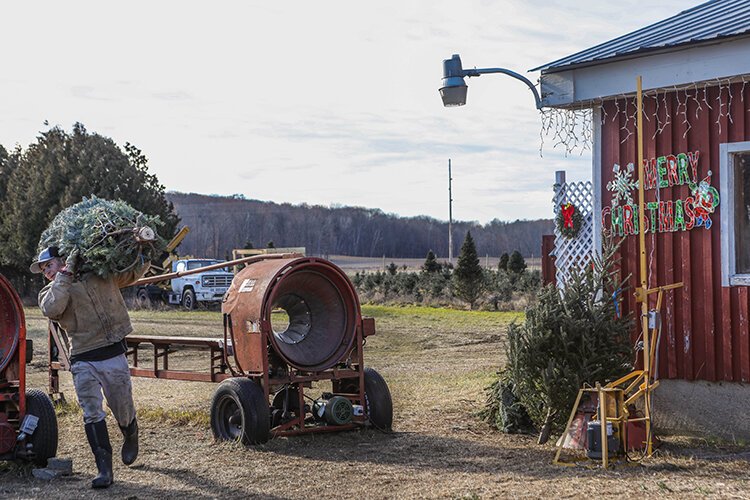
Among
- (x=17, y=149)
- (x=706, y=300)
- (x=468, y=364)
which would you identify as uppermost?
(x=17, y=149)

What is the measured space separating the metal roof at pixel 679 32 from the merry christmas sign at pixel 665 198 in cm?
Result: 105

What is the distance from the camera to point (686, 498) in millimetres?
6375

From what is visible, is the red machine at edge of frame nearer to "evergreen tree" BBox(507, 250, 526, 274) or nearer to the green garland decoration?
the green garland decoration

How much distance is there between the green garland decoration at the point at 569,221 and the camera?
9625 millimetres

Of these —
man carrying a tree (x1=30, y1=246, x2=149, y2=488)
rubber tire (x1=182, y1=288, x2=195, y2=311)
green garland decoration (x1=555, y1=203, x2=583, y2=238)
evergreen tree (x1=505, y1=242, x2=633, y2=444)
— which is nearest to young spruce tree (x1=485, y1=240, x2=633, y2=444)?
evergreen tree (x1=505, y1=242, x2=633, y2=444)

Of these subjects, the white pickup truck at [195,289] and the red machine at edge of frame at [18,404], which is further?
the white pickup truck at [195,289]

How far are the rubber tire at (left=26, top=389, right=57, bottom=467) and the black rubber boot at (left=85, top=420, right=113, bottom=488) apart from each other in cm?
61

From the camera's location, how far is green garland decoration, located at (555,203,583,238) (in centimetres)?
962

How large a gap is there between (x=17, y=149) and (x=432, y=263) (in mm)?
18198

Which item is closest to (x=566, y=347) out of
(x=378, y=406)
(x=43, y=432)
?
(x=378, y=406)

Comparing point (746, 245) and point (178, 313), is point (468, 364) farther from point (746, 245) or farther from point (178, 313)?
point (178, 313)

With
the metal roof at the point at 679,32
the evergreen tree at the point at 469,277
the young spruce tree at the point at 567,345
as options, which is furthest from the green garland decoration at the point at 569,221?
the evergreen tree at the point at 469,277

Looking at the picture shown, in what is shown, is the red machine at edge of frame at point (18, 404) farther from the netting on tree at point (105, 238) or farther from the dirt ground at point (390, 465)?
the netting on tree at point (105, 238)

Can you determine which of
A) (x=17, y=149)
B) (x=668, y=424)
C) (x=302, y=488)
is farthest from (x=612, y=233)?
(x=17, y=149)
